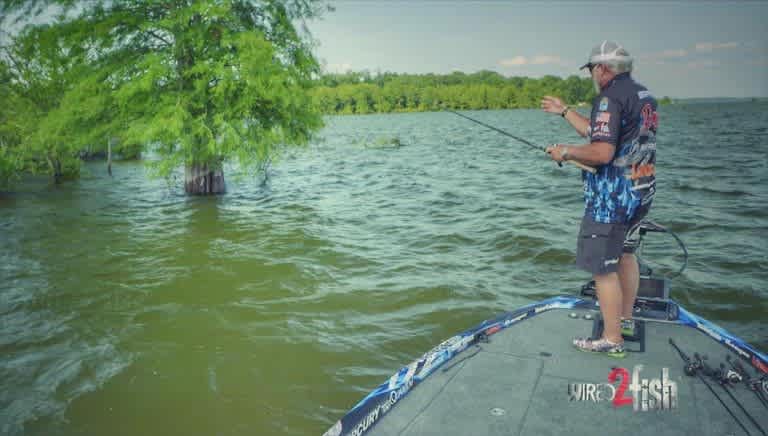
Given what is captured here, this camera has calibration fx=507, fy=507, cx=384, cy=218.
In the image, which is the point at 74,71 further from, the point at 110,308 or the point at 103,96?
the point at 110,308

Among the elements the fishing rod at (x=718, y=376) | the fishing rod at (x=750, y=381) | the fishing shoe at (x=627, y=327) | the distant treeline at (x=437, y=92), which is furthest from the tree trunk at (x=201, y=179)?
the distant treeline at (x=437, y=92)

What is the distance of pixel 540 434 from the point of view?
3273mm

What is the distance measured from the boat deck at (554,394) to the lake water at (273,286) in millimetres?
1654

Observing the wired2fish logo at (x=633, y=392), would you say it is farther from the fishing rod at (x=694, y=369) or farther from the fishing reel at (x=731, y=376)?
the fishing reel at (x=731, y=376)

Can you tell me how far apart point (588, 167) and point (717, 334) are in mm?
1911

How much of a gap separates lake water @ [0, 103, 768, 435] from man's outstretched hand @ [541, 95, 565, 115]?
338cm

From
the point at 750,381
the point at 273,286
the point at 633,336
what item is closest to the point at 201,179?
the point at 273,286

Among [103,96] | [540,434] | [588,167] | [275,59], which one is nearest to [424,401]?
[540,434]

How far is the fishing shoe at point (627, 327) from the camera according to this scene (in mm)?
4602

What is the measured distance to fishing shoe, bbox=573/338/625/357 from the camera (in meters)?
4.29

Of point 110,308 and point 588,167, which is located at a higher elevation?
point 588,167

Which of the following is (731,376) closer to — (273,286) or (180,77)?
(273,286)

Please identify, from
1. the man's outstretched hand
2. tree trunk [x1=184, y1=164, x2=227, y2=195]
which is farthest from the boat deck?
tree trunk [x1=184, y1=164, x2=227, y2=195]

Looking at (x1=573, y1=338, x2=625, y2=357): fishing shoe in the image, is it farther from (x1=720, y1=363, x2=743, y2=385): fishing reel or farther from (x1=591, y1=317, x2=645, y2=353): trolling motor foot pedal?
(x1=720, y1=363, x2=743, y2=385): fishing reel
